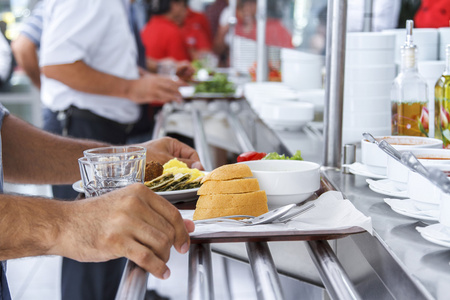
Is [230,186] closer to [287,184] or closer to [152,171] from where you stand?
[287,184]

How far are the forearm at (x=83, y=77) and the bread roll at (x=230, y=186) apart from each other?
6.42 feet

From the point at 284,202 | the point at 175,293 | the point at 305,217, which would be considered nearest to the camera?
the point at 305,217

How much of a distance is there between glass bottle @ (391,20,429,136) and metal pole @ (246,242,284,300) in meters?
0.62

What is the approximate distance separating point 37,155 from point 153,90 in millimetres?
1465

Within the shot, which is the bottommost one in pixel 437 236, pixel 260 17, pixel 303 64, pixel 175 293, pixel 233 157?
pixel 175 293

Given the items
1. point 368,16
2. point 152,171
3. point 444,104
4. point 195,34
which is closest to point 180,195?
point 152,171

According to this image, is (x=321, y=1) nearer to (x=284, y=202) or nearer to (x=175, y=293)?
(x=175, y=293)

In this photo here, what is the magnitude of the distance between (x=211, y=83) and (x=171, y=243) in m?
2.84

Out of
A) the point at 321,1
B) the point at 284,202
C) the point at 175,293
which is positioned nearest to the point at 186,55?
the point at 321,1

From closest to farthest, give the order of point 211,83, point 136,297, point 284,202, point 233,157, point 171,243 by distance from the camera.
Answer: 1. point 136,297
2. point 171,243
3. point 284,202
4. point 233,157
5. point 211,83

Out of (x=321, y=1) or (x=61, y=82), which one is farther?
(x=321, y=1)

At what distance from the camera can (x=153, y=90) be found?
118 inches

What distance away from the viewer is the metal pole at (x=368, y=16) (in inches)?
89.9

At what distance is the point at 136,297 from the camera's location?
69 centimetres
